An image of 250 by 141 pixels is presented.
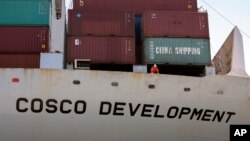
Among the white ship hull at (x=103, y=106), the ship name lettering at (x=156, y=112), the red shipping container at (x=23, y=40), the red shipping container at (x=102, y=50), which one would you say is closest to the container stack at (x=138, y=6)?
the red shipping container at (x=102, y=50)

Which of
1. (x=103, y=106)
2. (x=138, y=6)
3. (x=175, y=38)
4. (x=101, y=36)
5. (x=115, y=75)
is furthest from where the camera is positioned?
(x=138, y=6)

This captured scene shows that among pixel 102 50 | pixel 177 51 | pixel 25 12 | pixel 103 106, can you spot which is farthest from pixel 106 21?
pixel 103 106

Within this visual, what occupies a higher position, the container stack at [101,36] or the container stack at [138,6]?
the container stack at [138,6]

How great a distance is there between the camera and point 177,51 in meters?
19.6

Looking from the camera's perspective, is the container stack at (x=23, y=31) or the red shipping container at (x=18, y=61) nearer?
the red shipping container at (x=18, y=61)

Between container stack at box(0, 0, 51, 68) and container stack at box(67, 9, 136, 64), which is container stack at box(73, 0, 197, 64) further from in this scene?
container stack at box(0, 0, 51, 68)

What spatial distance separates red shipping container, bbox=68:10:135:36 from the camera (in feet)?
64.9

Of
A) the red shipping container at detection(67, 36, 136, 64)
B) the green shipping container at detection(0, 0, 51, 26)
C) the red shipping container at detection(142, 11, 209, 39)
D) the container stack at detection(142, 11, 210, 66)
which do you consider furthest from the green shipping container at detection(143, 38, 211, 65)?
the green shipping container at detection(0, 0, 51, 26)

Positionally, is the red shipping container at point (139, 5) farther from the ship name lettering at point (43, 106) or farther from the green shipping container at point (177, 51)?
the ship name lettering at point (43, 106)

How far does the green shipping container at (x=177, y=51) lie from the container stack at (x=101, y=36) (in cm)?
77

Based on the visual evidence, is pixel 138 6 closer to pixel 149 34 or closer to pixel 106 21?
pixel 106 21

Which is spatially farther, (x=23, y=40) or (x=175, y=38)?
(x=175, y=38)

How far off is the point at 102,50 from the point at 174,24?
3655 millimetres

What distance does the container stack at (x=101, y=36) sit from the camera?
Result: 19.0m
